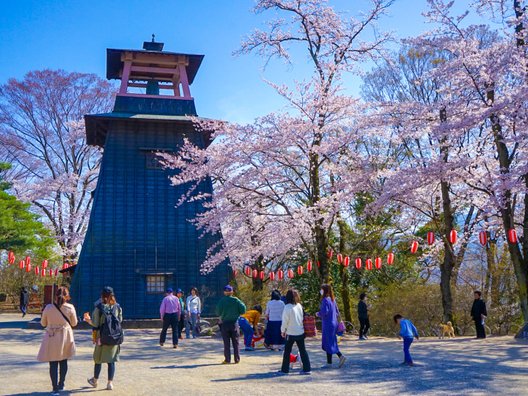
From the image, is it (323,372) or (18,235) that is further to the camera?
(18,235)

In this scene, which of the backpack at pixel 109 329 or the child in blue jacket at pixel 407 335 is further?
the child in blue jacket at pixel 407 335

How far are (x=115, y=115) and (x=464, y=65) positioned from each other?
13589 mm

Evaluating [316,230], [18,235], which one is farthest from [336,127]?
[18,235]

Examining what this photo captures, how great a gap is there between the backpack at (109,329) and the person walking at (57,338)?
16.0 inches

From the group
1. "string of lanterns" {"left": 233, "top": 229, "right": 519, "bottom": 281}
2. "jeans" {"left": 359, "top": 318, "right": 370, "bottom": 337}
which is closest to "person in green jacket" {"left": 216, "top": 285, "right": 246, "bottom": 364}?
"jeans" {"left": 359, "top": 318, "right": 370, "bottom": 337}

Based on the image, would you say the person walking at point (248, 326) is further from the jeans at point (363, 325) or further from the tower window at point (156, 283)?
the tower window at point (156, 283)

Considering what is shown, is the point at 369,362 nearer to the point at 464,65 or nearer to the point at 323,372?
the point at 323,372

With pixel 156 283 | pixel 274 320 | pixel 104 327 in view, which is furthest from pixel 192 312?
pixel 104 327

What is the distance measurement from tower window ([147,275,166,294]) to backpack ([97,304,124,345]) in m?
14.0

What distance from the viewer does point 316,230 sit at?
700 inches

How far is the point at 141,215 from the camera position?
72.5ft

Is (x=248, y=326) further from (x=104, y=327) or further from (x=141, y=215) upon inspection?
(x=141, y=215)

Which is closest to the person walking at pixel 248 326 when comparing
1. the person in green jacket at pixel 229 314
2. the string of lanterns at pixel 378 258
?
the person in green jacket at pixel 229 314

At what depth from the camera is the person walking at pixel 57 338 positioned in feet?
24.8
